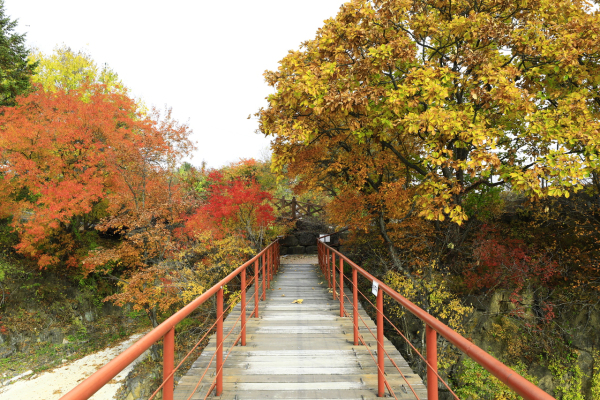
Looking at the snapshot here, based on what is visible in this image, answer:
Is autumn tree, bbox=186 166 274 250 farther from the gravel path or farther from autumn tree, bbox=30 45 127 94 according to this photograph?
autumn tree, bbox=30 45 127 94

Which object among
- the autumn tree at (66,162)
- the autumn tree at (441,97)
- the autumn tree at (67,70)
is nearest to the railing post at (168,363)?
the autumn tree at (441,97)

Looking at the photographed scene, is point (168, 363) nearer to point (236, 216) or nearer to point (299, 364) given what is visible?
point (299, 364)

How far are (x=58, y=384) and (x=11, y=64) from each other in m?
14.9

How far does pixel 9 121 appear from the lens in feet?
38.2

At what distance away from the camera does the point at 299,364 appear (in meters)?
3.54

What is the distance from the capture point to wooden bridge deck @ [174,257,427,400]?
116 inches

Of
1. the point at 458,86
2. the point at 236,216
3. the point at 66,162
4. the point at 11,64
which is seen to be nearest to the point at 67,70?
the point at 11,64

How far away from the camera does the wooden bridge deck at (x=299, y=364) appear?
2.94m

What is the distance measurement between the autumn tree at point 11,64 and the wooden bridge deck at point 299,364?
16.1 m

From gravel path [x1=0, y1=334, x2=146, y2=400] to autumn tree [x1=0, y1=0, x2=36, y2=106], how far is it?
11.9 metres

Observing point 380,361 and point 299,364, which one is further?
point 299,364

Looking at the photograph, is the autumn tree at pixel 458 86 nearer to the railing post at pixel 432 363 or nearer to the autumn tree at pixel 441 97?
the autumn tree at pixel 441 97

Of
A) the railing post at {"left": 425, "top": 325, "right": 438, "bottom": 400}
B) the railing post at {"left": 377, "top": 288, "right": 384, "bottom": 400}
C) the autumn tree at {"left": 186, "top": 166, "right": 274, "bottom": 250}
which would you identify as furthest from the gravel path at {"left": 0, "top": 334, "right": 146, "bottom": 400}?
the railing post at {"left": 425, "top": 325, "right": 438, "bottom": 400}

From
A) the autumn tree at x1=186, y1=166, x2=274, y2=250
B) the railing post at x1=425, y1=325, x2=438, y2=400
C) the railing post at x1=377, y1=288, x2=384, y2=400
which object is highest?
the autumn tree at x1=186, y1=166, x2=274, y2=250
